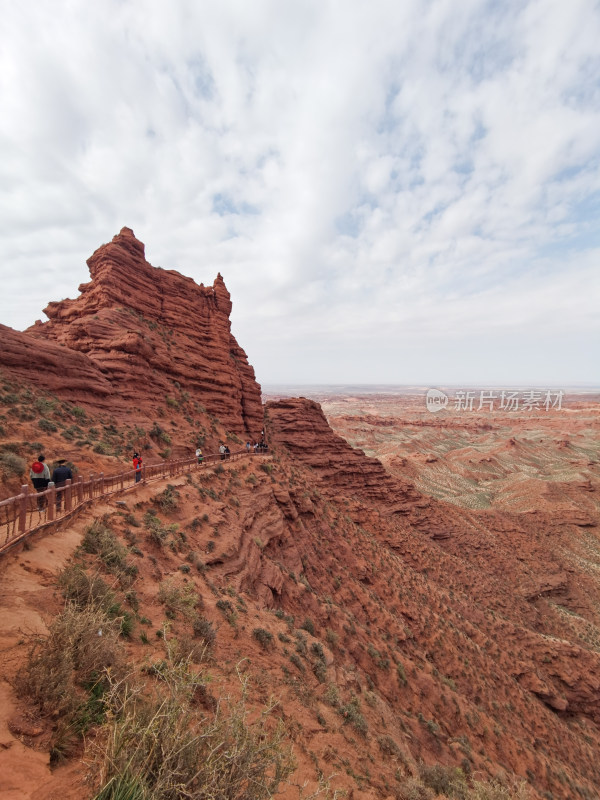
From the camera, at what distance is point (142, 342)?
2489 centimetres

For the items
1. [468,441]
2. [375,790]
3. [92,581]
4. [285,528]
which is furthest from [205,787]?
[468,441]

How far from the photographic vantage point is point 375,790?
6184 mm

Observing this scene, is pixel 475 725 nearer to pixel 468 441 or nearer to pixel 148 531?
pixel 148 531

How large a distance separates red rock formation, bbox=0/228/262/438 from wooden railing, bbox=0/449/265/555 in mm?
7857

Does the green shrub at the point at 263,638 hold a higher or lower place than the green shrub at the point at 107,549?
lower

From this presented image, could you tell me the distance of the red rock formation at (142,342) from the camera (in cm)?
2148

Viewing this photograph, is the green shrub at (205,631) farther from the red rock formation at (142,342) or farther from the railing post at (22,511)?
the red rock formation at (142,342)

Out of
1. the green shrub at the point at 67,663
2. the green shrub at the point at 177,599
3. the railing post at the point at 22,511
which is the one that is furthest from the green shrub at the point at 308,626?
the railing post at the point at 22,511

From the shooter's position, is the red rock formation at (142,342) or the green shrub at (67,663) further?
the red rock formation at (142,342)

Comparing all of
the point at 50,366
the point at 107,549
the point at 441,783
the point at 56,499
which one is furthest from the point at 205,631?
the point at 50,366

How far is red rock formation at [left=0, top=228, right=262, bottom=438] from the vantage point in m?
21.5

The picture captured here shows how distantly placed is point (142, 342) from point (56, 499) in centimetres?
1707

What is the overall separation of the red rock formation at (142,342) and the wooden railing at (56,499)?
7.86 meters

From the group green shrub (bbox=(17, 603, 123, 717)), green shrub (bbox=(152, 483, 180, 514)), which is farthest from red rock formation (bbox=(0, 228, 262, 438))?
green shrub (bbox=(17, 603, 123, 717))
